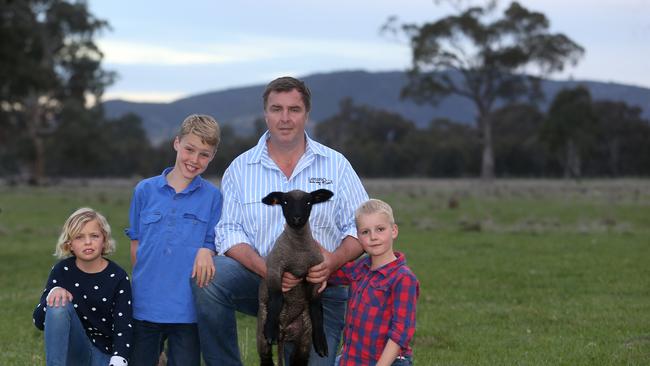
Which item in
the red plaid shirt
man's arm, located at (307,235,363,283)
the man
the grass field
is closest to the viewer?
the red plaid shirt

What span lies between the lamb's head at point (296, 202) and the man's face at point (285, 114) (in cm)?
73

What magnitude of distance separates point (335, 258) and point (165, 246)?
1195 mm

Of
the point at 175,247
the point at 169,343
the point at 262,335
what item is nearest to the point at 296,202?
the point at 262,335

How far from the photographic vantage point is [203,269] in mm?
5805

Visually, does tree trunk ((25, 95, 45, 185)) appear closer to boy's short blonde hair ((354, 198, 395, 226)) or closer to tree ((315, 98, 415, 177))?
tree ((315, 98, 415, 177))

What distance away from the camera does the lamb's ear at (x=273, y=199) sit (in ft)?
17.9

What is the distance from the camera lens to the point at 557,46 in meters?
49.0

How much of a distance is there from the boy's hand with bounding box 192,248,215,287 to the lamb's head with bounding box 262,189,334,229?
2.18 feet

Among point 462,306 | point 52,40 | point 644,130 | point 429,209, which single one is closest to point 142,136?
point 52,40

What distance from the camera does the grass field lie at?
779cm

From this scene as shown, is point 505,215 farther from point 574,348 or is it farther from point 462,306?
point 574,348

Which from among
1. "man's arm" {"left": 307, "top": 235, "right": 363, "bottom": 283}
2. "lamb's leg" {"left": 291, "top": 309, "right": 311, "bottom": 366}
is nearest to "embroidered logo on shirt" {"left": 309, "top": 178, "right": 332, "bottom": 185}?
"man's arm" {"left": 307, "top": 235, "right": 363, "bottom": 283}

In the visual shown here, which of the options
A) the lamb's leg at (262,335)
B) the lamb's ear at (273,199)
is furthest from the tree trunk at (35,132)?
the lamb's ear at (273,199)

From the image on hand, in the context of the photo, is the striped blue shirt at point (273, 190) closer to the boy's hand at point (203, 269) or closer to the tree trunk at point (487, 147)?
the boy's hand at point (203, 269)
